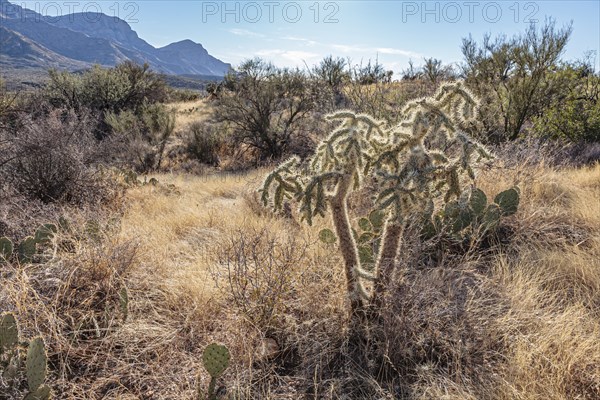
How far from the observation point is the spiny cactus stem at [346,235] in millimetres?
1798

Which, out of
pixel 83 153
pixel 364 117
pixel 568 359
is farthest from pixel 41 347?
pixel 83 153

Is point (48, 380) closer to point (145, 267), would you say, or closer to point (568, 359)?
point (145, 267)

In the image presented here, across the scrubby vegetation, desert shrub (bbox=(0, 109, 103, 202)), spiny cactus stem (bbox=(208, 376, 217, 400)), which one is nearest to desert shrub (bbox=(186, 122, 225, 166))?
desert shrub (bbox=(0, 109, 103, 202))

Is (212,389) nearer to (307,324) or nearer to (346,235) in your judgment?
(307,324)

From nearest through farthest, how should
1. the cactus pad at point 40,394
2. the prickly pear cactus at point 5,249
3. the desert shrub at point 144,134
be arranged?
the cactus pad at point 40,394 → the prickly pear cactus at point 5,249 → the desert shrub at point 144,134

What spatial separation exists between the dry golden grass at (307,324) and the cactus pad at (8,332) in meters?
0.22

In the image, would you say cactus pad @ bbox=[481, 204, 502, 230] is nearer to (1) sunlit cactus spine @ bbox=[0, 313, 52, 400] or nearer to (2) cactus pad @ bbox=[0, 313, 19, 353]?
(1) sunlit cactus spine @ bbox=[0, 313, 52, 400]

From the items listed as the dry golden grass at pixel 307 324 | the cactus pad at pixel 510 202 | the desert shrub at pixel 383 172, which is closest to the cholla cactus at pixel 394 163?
the desert shrub at pixel 383 172

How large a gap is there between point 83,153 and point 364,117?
547 centimetres

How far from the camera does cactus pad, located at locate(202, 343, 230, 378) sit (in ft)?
5.49

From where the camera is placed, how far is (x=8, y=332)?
1.80m

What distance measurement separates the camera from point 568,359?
5.81ft

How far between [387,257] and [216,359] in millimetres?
1036

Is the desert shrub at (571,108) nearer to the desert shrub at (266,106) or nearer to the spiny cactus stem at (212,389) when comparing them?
the desert shrub at (266,106)
